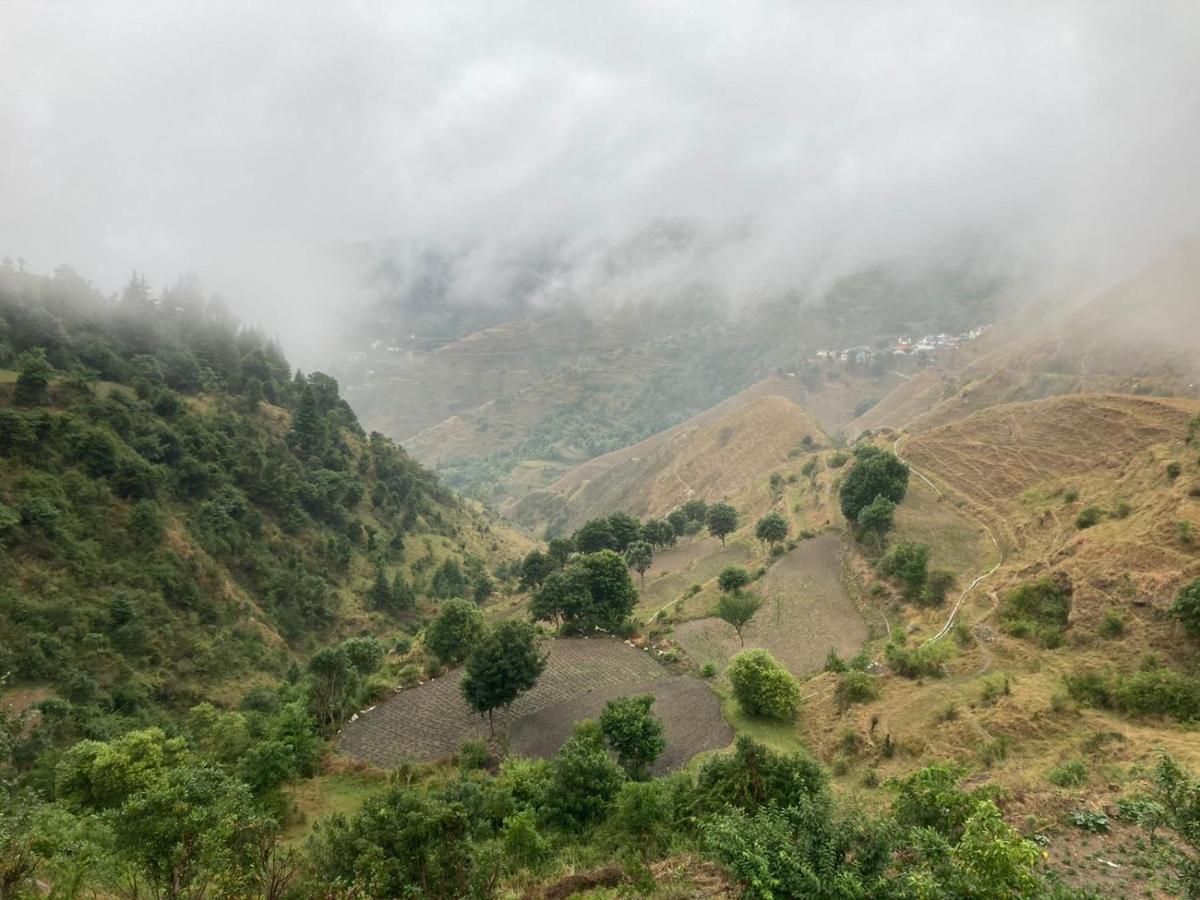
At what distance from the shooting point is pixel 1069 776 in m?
19.9

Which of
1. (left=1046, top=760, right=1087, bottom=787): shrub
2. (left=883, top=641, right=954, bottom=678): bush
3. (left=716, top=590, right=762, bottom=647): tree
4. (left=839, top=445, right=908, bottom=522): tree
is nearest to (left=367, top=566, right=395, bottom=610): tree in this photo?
(left=716, top=590, right=762, bottom=647): tree

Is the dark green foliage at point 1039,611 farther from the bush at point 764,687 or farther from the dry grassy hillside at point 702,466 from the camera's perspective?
the dry grassy hillside at point 702,466

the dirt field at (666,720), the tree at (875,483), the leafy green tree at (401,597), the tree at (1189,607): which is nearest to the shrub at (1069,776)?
the tree at (1189,607)

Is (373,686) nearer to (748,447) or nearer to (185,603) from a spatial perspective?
(185,603)

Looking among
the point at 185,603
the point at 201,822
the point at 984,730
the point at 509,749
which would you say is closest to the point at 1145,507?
the point at 984,730

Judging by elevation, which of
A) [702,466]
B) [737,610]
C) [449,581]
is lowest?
[737,610]

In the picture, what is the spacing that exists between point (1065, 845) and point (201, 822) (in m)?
21.7

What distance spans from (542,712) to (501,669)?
5825mm

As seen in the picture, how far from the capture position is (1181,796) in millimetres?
10531

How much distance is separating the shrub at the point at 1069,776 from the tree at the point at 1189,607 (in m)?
12.2

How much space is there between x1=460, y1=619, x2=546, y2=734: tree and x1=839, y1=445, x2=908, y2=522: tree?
34.6m

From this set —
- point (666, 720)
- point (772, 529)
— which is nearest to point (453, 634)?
point (666, 720)

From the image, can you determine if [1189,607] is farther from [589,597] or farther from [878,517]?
[589,597]

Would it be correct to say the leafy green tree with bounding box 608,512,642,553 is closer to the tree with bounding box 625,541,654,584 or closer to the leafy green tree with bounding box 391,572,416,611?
the tree with bounding box 625,541,654,584
